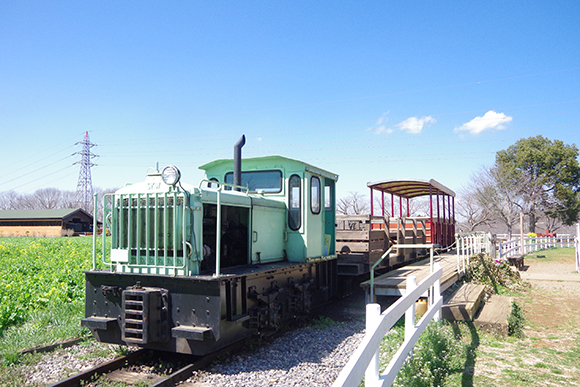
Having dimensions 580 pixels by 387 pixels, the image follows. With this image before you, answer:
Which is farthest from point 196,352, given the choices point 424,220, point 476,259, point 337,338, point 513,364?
point 424,220

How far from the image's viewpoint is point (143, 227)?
553 centimetres

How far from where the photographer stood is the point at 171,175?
5039 millimetres

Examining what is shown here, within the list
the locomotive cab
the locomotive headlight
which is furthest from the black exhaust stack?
the locomotive headlight

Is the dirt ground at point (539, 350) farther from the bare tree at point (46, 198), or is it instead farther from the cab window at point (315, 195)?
the bare tree at point (46, 198)

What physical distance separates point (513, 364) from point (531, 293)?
21.8 feet

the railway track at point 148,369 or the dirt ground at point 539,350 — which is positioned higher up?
the railway track at point 148,369

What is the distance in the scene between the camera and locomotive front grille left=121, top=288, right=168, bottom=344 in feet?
15.7

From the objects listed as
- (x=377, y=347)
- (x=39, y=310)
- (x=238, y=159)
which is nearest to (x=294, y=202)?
(x=238, y=159)

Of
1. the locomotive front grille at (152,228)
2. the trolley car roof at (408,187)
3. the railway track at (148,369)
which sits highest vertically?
the trolley car roof at (408,187)

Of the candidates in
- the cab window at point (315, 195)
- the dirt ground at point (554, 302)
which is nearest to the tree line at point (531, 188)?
the dirt ground at point (554, 302)

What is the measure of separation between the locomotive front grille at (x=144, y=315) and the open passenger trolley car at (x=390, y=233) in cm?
449

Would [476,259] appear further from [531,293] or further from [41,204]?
[41,204]

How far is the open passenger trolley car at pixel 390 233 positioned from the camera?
29.1 ft

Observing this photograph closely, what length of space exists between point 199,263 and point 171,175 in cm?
119
